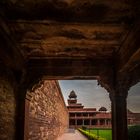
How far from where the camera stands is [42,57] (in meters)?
6.97

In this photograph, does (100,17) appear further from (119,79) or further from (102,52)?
(119,79)

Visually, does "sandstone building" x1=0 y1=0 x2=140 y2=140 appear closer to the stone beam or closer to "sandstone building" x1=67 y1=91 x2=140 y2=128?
the stone beam

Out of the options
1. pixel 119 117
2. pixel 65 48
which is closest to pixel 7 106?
pixel 65 48

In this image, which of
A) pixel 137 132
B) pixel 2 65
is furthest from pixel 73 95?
pixel 2 65

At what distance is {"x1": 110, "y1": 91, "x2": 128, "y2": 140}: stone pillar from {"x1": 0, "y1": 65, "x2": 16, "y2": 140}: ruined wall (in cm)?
225

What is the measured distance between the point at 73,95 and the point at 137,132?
76.9 metres

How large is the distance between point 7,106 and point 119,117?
96.5 inches

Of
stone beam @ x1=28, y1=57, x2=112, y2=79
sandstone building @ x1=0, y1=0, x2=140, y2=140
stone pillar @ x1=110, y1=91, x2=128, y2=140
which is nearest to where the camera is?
sandstone building @ x1=0, y1=0, x2=140, y2=140

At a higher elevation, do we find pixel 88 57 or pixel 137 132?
pixel 88 57

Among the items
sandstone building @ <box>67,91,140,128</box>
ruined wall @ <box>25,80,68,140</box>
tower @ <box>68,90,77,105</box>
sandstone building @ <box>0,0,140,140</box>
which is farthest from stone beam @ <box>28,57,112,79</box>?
tower @ <box>68,90,77,105</box>

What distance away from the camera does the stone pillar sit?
6.54m

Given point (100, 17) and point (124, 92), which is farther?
point (124, 92)

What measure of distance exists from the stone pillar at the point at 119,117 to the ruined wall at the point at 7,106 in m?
2.25

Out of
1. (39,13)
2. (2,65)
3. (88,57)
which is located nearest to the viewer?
(39,13)
